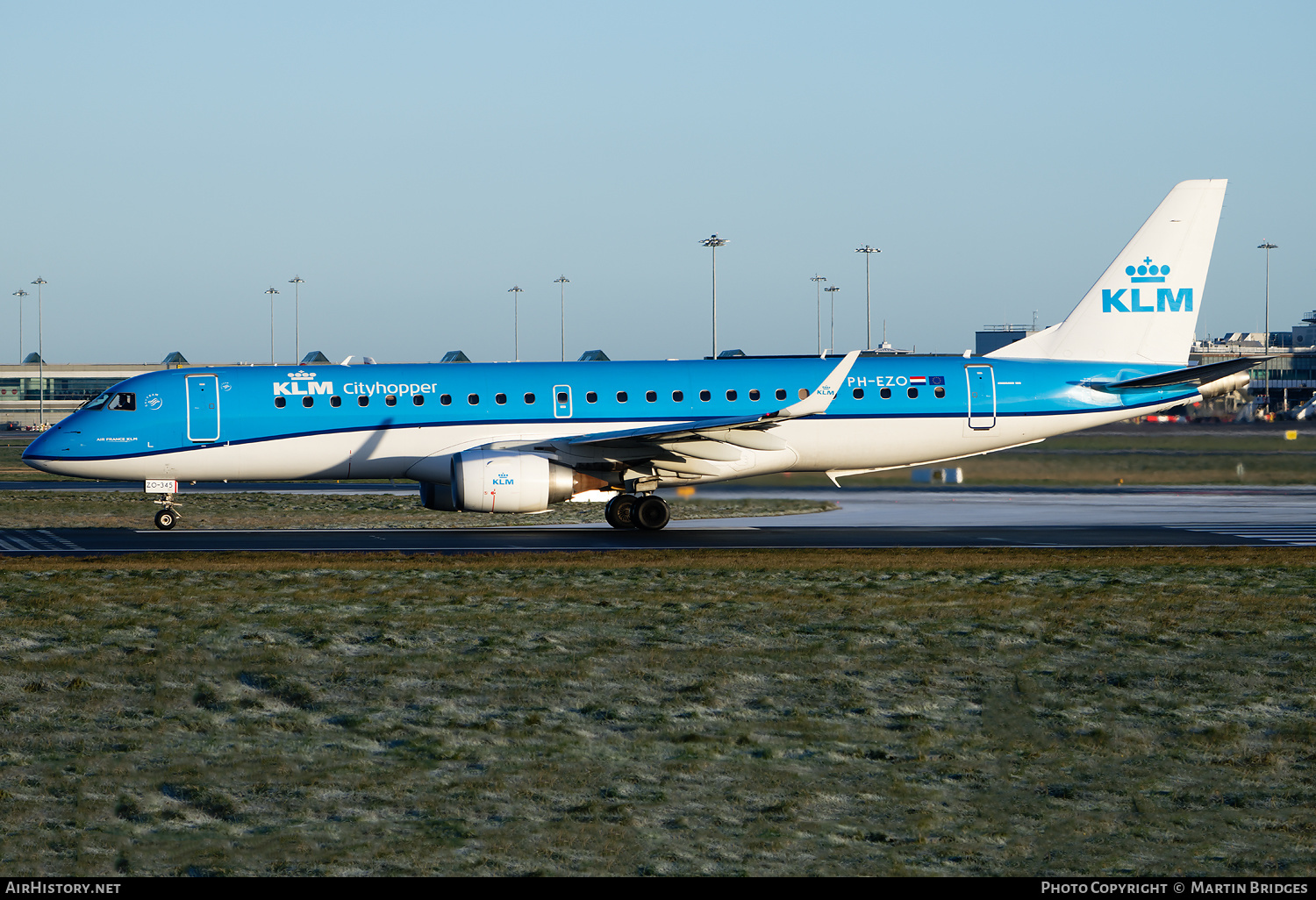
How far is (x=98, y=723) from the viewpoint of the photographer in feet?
33.6

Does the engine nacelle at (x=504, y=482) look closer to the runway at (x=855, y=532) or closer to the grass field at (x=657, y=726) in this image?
the runway at (x=855, y=532)

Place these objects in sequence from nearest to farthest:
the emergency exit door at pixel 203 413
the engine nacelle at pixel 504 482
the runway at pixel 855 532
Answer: the runway at pixel 855 532, the engine nacelle at pixel 504 482, the emergency exit door at pixel 203 413

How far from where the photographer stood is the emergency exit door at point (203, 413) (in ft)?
88.5

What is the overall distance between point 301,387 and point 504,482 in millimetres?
5964

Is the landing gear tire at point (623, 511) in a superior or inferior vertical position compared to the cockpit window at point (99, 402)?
inferior

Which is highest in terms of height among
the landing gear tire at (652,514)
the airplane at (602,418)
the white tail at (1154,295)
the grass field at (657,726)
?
the white tail at (1154,295)

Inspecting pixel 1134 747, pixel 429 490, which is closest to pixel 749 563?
pixel 429 490

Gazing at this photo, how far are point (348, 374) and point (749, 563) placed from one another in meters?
11.6

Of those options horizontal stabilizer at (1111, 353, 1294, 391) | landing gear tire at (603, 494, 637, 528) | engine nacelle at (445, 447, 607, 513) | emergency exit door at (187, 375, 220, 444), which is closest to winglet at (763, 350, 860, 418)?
landing gear tire at (603, 494, 637, 528)

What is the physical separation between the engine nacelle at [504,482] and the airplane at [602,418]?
479 millimetres

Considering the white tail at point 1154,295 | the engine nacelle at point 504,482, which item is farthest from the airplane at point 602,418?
the white tail at point 1154,295

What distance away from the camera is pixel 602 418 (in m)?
27.3

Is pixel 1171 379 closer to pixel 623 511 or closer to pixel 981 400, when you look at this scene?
pixel 981 400

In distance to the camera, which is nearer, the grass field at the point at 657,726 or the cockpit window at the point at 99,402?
the grass field at the point at 657,726
